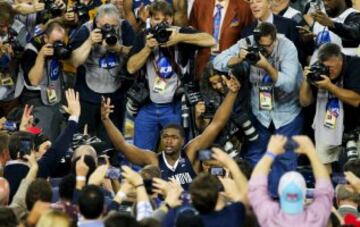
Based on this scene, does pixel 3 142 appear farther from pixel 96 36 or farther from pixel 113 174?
pixel 96 36

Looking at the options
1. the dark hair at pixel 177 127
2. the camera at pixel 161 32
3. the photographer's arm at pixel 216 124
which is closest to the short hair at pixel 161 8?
the camera at pixel 161 32

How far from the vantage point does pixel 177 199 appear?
10.1 meters

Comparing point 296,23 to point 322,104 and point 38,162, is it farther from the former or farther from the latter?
point 38,162

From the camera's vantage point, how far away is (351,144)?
43.1 ft

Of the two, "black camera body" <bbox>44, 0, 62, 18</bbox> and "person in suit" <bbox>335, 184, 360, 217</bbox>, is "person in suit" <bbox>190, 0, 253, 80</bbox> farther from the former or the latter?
"person in suit" <bbox>335, 184, 360, 217</bbox>

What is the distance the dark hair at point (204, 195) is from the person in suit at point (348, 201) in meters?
1.56

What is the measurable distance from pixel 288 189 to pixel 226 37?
4783 millimetres

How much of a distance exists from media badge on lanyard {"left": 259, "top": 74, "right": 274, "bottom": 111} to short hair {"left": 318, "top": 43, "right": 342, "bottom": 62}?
65cm

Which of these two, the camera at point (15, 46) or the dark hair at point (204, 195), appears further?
the camera at point (15, 46)

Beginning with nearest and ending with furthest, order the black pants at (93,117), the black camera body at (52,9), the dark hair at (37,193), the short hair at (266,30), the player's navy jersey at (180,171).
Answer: the dark hair at (37,193) → the player's navy jersey at (180,171) → the short hair at (266,30) → the black pants at (93,117) → the black camera body at (52,9)

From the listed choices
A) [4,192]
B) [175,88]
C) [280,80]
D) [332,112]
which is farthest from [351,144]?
[4,192]

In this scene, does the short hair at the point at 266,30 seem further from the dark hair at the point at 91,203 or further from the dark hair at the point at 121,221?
the dark hair at the point at 121,221

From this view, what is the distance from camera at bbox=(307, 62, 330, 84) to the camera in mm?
12844

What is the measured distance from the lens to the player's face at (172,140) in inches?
495
